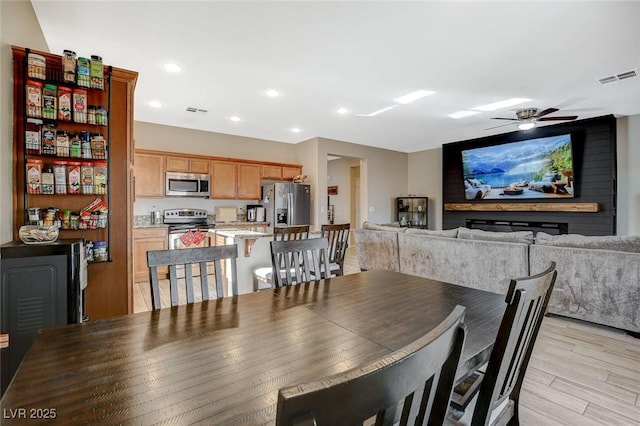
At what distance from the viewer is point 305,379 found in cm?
85

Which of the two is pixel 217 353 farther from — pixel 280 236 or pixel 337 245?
pixel 337 245

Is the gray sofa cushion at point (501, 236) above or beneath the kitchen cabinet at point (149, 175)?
beneath

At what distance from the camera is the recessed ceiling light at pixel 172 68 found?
3222mm

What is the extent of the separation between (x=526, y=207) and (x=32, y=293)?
719 centimetres

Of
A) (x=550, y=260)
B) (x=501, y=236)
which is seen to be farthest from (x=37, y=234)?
(x=550, y=260)

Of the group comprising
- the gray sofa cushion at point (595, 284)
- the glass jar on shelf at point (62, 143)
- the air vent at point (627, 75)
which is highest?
the air vent at point (627, 75)

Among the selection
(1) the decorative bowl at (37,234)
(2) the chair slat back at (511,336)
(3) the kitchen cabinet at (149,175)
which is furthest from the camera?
(3) the kitchen cabinet at (149,175)

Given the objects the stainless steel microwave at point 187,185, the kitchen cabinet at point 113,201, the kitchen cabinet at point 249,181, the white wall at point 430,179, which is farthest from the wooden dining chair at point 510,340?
the white wall at point 430,179

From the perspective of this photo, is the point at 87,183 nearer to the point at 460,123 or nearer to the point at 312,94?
the point at 312,94

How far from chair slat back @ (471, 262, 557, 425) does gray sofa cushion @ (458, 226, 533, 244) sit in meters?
2.66

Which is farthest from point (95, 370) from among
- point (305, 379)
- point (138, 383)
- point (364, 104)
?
point (364, 104)

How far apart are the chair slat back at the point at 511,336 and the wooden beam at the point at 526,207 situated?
5631 mm

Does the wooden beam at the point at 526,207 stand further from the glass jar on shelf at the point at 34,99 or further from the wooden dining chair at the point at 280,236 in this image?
the glass jar on shelf at the point at 34,99

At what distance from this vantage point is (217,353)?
99cm
